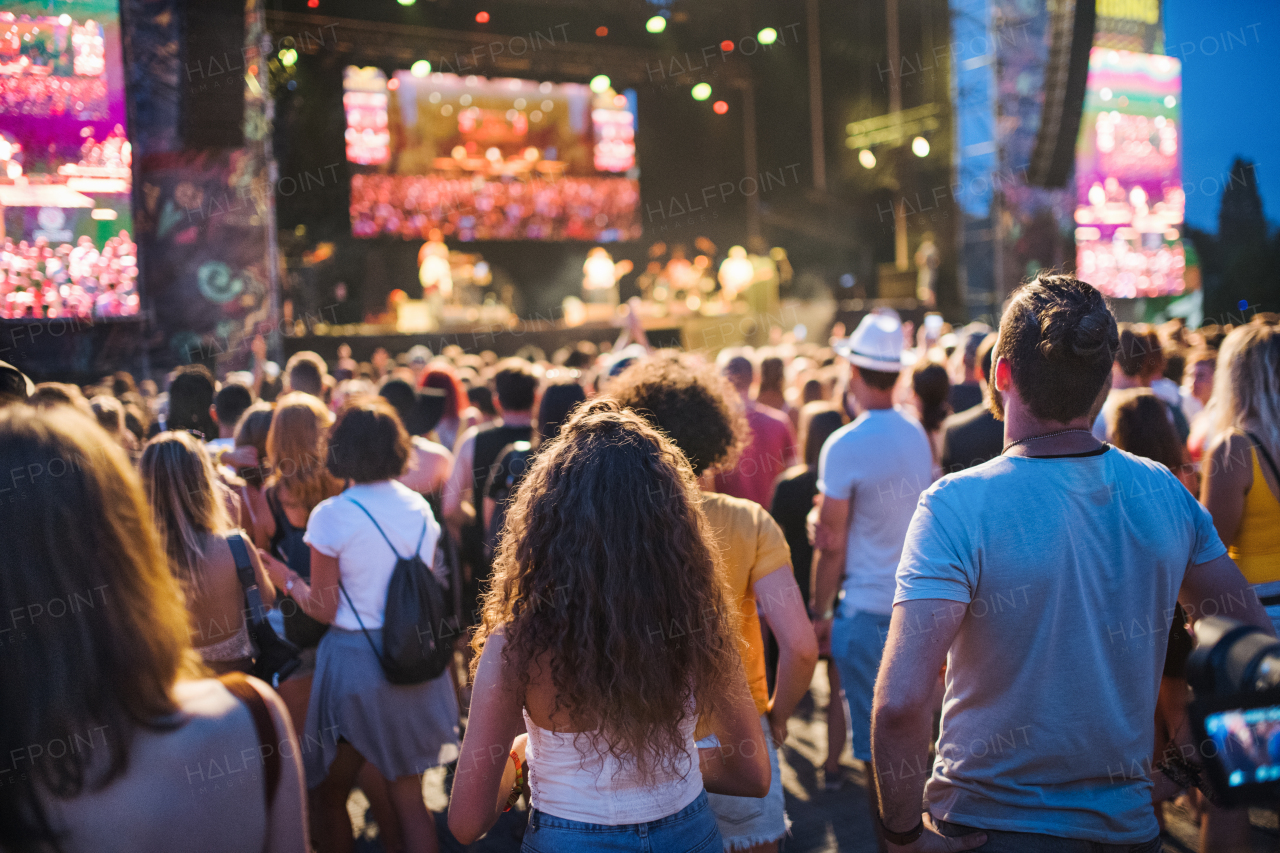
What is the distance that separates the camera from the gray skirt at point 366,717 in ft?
8.19

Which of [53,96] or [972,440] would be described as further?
[53,96]

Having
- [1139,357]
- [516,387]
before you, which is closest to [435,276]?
[516,387]

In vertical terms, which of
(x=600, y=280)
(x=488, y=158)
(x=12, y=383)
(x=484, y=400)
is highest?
(x=488, y=158)

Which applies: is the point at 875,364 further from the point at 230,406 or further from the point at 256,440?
the point at 230,406

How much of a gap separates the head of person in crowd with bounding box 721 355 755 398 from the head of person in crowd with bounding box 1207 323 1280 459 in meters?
1.96

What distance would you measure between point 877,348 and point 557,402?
3.67 ft

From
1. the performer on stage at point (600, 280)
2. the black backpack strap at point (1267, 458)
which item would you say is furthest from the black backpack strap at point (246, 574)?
the performer on stage at point (600, 280)

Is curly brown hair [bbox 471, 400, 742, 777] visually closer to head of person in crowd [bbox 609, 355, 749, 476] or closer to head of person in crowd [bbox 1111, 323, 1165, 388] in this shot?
head of person in crowd [bbox 609, 355, 749, 476]

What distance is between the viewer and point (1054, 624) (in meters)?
1.31

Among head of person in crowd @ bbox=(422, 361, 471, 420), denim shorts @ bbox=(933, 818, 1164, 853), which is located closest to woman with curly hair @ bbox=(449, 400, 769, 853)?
denim shorts @ bbox=(933, 818, 1164, 853)

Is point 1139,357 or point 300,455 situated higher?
point 1139,357

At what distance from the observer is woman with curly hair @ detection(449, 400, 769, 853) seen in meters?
1.29

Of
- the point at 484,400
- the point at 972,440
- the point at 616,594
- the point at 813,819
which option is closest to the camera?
the point at 616,594

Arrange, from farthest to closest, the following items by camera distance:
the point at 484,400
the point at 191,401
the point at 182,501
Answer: the point at 484,400 → the point at 191,401 → the point at 182,501
